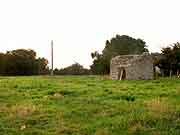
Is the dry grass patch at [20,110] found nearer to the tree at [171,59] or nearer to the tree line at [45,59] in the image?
the tree at [171,59]

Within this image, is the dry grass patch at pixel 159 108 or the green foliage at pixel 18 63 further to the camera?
the green foliage at pixel 18 63

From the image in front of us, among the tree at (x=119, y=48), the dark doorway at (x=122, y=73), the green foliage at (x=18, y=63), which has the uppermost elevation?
the tree at (x=119, y=48)

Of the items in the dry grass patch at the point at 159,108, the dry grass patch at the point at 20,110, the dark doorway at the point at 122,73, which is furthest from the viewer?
the dark doorway at the point at 122,73

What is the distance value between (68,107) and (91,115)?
5.77ft

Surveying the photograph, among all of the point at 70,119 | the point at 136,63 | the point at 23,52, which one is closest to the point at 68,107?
the point at 70,119

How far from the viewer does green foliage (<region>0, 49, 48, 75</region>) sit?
4959 cm

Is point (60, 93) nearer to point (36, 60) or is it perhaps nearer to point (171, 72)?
point (171, 72)

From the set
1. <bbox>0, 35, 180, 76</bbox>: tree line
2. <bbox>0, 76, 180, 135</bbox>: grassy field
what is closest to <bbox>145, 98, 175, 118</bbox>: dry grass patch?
<bbox>0, 76, 180, 135</bbox>: grassy field

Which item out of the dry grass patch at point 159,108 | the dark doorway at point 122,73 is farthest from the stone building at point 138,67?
the dry grass patch at point 159,108

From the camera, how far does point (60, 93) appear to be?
17828mm

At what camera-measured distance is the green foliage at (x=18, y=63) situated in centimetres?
4959

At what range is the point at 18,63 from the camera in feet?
164

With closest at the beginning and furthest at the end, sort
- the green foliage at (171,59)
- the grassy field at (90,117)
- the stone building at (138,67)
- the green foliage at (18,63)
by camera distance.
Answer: the grassy field at (90,117)
the stone building at (138,67)
the green foliage at (171,59)
the green foliage at (18,63)

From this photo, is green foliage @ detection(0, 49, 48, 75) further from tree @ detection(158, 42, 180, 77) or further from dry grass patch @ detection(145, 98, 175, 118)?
dry grass patch @ detection(145, 98, 175, 118)
